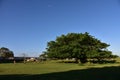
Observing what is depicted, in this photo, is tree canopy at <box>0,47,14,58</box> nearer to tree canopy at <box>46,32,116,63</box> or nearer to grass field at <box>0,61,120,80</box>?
tree canopy at <box>46,32,116,63</box>

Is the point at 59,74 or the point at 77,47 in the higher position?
the point at 77,47

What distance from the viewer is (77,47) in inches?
2329

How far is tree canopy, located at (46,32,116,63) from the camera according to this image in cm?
5872

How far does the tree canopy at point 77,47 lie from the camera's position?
2312 inches

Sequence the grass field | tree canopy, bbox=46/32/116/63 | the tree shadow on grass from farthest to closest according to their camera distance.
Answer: tree canopy, bbox=46/32/116/63, the grass field, the tree shadow on grass

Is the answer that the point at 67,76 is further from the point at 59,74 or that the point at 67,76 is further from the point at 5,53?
the point at 5,53

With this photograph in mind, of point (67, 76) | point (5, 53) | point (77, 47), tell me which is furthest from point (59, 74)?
point (5, 53)

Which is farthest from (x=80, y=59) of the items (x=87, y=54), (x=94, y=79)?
(x=94, y=79)

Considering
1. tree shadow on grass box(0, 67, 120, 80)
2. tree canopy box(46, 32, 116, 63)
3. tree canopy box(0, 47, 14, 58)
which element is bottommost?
tree shadow on grass box(0, 67, 120, 80)

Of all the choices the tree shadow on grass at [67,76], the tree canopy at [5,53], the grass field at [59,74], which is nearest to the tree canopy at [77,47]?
the grass field at [59,74]

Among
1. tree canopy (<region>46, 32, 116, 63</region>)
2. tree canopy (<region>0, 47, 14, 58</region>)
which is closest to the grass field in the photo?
tree canopy (<region>46, 32, 116, 63</region>)

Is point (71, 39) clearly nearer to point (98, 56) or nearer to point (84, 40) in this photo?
point (84, 40)

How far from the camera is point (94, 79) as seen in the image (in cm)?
1827

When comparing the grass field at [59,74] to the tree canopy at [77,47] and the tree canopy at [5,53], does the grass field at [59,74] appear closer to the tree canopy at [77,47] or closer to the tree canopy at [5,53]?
the tree canopy at [77,47]
